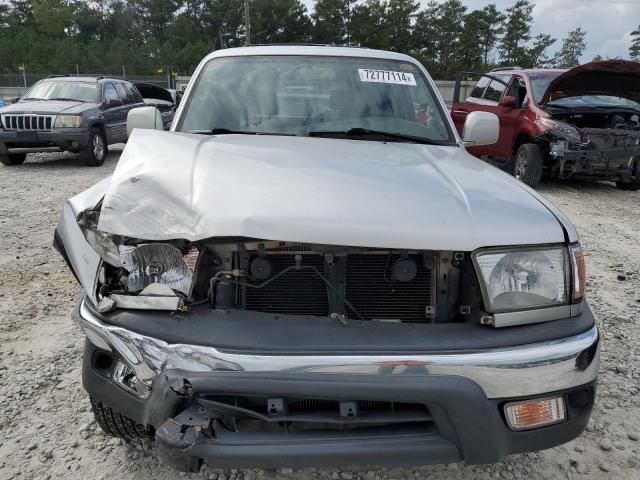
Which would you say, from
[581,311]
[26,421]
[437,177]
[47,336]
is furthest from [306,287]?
[47,336]

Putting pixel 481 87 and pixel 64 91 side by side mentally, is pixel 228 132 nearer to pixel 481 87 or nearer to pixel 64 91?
pixel 481 87

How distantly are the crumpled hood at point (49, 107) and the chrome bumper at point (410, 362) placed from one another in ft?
27.8

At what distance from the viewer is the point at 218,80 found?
10.4 ft

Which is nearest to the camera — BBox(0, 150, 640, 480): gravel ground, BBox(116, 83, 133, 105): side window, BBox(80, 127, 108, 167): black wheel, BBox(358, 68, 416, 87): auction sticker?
BBox(0, 150, 640, 480): gravel ground

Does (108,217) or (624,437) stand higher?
(108,217)

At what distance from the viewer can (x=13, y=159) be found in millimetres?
9344

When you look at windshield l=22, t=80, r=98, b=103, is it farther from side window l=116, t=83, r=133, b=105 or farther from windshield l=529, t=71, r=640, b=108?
windshield l=529, t=71, r=640, b=108

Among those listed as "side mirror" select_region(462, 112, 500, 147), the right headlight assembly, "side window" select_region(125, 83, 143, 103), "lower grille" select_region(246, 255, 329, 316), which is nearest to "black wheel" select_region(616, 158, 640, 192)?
"side mirror" select_region(462, 112, 500, 147)

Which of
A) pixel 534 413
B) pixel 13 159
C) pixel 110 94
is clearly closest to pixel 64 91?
pixel 110 94

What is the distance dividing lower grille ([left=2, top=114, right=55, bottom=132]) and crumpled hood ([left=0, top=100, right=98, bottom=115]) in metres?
0.16

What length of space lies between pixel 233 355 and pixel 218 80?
2.10m

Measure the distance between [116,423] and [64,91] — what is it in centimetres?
961

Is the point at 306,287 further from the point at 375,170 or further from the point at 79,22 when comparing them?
the point at 79,22

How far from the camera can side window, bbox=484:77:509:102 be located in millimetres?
8750
